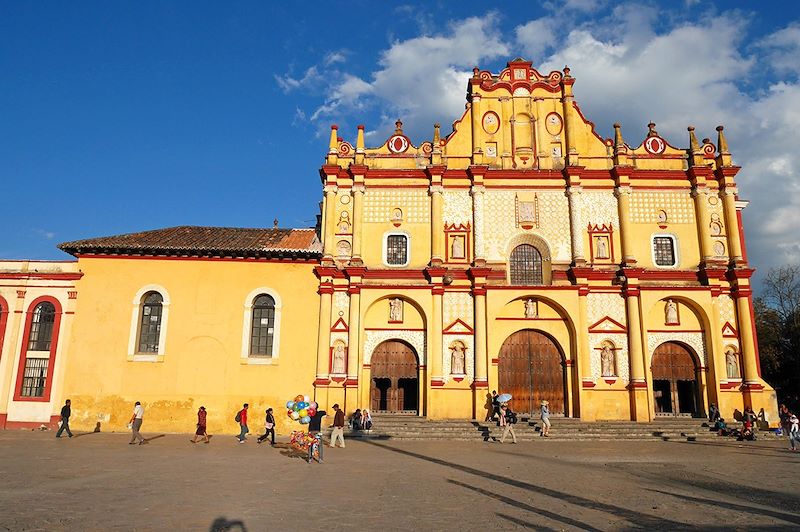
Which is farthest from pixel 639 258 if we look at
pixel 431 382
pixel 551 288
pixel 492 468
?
pixel 492 468

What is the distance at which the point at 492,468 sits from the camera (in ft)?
45.9

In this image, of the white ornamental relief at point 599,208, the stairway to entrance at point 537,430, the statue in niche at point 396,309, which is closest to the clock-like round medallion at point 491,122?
the white ornamental relief at point 599,208

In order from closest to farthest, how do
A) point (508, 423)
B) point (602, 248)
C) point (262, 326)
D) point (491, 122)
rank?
1. point (508, 423)
2. point (262, 326)
3. point (602, 248)
4. point (491, 122)

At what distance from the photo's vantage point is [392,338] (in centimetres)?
2619

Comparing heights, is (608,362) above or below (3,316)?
below

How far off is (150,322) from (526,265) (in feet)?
57.6

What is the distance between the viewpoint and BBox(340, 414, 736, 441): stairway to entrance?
22.2 m

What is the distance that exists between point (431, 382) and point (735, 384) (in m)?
13.5

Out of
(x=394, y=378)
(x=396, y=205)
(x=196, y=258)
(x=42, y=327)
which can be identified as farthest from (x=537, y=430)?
(x=42, y=327)

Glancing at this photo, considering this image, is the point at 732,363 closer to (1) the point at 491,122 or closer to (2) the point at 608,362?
(2) the point at 608,362

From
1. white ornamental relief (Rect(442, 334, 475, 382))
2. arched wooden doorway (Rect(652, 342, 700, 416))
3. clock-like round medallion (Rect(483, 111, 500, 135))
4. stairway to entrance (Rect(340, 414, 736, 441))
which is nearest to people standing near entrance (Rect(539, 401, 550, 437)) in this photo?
stairway to entrance (Rect(340, 414, 736, 441))

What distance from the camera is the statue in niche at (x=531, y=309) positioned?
26.2 meters

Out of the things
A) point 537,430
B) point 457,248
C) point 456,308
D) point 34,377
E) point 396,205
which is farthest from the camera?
point 396,205

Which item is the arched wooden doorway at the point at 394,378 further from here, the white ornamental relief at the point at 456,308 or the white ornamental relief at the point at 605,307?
the white ornamental relief at the point at 605,307
